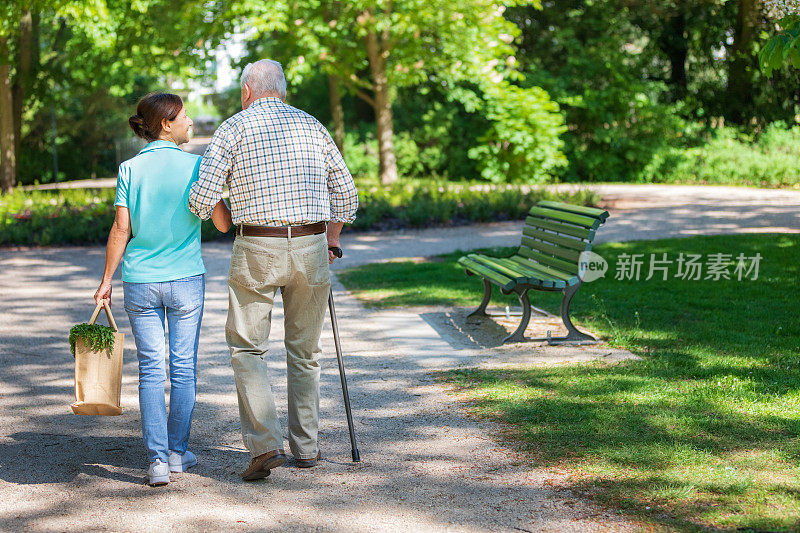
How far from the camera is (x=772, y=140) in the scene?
21.5 m

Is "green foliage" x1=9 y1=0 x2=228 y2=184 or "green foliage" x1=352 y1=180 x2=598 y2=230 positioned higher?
"green foliage" x1=9 y1=0 x2=228 y2=184

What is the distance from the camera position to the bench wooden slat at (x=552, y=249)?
673 cm

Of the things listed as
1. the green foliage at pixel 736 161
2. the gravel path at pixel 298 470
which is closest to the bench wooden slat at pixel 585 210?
the gravel path at pixel 298 470

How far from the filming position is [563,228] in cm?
705

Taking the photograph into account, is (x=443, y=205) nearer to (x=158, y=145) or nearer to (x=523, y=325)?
(x=523, y=325)

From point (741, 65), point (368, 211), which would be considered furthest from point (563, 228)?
point (741, 65)

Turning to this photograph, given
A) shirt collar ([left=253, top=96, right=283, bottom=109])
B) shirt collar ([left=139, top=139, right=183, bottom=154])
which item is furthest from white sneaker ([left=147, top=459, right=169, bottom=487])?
shirt collar ([left=253, top=96, right=283, bottom=109])

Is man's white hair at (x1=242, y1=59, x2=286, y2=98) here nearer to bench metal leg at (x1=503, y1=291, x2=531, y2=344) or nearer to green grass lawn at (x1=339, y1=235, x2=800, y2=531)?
green grass lawn at (x1=339, y1=235, x2=800, y2=531)

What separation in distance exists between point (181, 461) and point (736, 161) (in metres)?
19.8

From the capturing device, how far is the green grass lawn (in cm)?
371

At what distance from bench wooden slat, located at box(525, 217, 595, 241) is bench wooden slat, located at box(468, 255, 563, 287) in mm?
413

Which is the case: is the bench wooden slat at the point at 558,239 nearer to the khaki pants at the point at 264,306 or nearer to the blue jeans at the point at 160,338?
the khaki pants at the point at 264,306

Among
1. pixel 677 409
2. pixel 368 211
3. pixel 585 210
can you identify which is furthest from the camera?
pixel 368 211

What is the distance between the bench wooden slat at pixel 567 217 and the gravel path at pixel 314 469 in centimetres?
102
